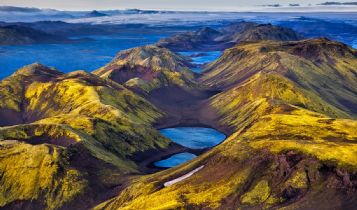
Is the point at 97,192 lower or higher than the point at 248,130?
lower

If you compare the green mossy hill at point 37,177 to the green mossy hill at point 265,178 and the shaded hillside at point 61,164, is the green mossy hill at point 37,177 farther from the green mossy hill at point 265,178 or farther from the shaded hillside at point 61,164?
the green mossy hill at point 265,178

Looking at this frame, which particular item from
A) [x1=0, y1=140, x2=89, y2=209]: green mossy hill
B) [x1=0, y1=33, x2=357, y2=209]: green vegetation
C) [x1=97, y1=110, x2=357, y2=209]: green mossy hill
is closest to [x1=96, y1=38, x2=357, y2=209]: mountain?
[x1=97, y1=110, x2=357, y2=209]: green mossy hill

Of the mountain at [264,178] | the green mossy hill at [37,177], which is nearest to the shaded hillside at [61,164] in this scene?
the green mossy hill at [37,177]

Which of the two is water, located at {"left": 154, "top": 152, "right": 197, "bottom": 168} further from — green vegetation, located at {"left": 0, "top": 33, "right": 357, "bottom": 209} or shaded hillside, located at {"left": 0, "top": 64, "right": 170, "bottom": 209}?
shaded hillside, located at {"left": 0, "top": 64, "right": 170, "bottom": 209}

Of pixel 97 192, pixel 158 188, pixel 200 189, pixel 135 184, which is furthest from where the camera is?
pixel 97 192

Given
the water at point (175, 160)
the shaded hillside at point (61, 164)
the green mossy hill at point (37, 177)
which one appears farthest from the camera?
the water at point (175, 160)

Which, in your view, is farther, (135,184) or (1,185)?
(1,185)

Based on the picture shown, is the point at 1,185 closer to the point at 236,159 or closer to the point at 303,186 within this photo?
the point at 236,159

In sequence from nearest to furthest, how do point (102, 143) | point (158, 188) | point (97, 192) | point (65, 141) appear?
point (158, 188), point (97, 192), point (65, 141), point (102, 143)

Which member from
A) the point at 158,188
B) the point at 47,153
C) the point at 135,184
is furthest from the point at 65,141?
the point at 158,188

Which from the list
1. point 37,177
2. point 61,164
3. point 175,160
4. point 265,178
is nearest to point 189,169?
point 265,178
